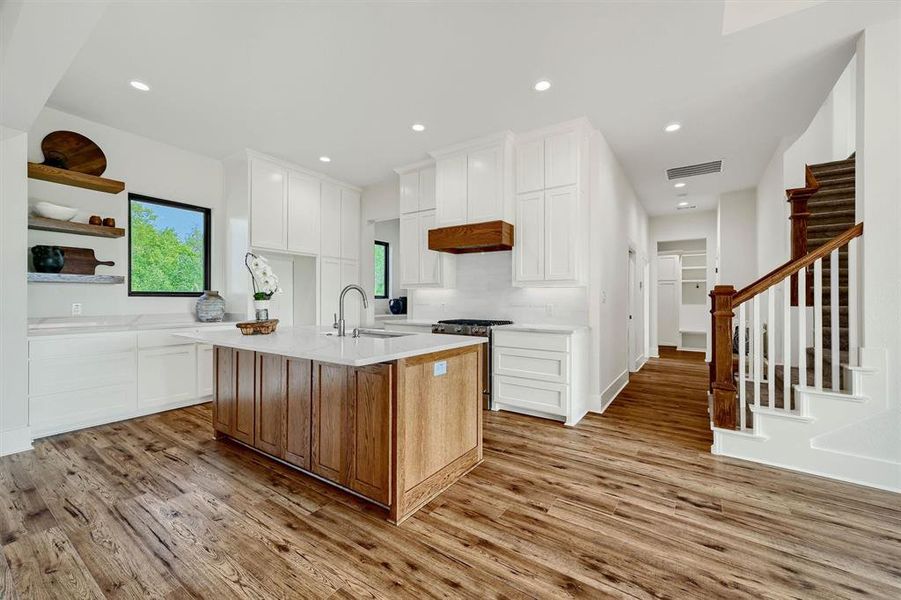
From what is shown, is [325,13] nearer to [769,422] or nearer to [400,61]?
[400,61]

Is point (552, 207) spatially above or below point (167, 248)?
above

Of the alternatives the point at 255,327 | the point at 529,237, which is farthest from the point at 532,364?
the point at 255,327

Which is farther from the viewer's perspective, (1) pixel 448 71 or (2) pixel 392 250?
(2) pixel 392 250

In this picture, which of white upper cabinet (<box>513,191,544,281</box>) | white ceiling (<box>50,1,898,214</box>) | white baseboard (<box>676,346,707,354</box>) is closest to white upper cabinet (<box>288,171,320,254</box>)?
white ceiling (<box>50,1,898,214</box>)

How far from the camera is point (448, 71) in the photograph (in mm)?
2877

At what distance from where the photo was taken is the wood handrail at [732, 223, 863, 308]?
2480 mm

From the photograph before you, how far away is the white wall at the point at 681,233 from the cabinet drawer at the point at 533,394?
5.06 m

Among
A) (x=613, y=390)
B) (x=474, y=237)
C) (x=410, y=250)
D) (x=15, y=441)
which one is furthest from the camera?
(x=410, y=250)

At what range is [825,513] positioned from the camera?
6.65ft

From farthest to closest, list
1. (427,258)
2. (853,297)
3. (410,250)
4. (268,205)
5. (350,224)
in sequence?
(350,224), (410,250), (427,258), (268,205), (853,297)

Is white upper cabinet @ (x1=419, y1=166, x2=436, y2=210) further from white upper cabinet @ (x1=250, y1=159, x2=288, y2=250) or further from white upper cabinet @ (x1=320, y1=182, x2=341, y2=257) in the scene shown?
white upper cabinet @ (x1=250, y1=159, x2=288, y2=250)

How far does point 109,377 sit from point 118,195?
192 centimetres

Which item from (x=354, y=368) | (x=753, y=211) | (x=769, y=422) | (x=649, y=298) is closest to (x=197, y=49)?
(x=354, y=368)

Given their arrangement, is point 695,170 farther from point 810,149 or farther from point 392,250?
point 392,250
